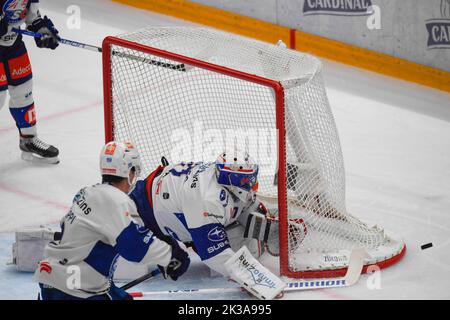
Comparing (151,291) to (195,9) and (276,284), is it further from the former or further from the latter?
(195,9)

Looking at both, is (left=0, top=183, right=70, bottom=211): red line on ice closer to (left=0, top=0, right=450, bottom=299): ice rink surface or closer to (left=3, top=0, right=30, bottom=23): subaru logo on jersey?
(left=0, top=0, right=450, bottom=299): ice rink surface

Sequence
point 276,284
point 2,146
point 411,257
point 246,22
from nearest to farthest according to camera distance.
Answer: point 276,284 < point 411,257 < point 2,146 < point 246,22

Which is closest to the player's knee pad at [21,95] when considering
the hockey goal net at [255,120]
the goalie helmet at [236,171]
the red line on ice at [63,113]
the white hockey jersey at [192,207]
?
the red line on ice at [63,113]

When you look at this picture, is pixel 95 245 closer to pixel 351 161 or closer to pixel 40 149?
pixel 40 149

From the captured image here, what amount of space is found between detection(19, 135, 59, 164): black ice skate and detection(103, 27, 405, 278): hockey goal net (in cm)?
114

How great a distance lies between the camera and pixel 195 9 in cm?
888

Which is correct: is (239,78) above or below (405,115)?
above

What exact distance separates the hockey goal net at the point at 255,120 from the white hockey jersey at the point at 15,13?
94 centimetres

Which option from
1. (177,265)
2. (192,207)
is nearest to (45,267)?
(177,265)

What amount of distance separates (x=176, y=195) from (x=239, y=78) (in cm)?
61

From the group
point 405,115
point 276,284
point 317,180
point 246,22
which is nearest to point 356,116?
point 405,115

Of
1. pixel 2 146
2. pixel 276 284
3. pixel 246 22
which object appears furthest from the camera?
pixel 246 22

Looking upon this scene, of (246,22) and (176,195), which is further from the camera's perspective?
(246,22)

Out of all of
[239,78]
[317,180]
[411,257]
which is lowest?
[411,257]
